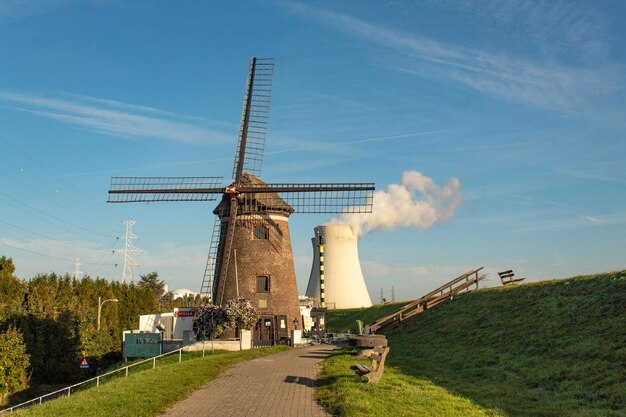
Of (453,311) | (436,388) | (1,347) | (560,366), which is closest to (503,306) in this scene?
(453,311)

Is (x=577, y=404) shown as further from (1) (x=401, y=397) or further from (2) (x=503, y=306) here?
(2) (x=503, y=306)

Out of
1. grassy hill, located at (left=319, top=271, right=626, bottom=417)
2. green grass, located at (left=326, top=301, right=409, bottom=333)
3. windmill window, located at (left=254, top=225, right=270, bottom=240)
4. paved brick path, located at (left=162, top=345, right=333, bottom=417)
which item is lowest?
paved brick path, located at (left=162, top=345, right=333, bottom=417)

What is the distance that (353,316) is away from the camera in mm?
59156

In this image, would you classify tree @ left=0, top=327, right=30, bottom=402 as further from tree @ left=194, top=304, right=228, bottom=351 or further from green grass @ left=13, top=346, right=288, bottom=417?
green grass @ left=13, top=346, right=288, bottom=417

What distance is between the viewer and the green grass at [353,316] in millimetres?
53375

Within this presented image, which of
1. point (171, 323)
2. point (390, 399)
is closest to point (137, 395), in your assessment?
point (390, 399)

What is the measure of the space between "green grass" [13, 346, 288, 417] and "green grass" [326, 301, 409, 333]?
3278 cm

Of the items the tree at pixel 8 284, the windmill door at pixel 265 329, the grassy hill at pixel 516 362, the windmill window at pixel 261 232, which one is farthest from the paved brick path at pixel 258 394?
the tree at pixel 8 284

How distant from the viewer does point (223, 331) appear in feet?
118

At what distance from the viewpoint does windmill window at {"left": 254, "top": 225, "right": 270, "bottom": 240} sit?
39969mm

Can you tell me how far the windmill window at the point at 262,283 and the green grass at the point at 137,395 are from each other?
56.3ft

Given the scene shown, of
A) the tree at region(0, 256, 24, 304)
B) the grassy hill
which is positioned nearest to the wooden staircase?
the grassy hill

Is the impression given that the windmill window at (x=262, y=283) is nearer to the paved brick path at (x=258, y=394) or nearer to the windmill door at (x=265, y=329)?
the windmill door at (x=265, y=329)

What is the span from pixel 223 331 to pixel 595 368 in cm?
2420
